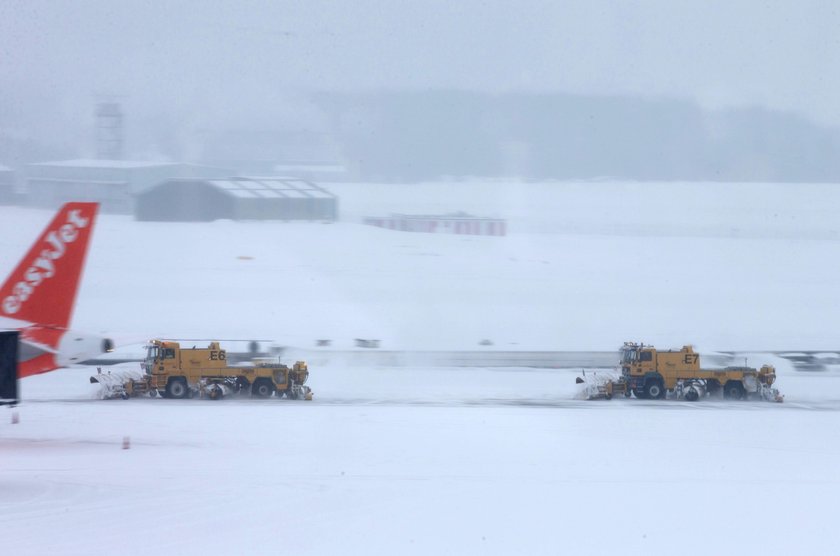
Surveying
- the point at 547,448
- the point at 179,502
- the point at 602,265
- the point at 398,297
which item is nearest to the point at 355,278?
the point at 398,297

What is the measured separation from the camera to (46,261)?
7965mm

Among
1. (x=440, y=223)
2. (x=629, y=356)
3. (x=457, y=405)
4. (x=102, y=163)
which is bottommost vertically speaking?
(x=457, y=405)

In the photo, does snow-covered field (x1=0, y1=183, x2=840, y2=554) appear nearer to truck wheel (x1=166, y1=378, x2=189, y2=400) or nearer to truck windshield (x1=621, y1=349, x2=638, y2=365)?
truck wheel (x1=166, y1=378, x2=189, y2=400)

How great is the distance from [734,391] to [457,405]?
12.0 ft

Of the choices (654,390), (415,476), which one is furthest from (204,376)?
(654,390)

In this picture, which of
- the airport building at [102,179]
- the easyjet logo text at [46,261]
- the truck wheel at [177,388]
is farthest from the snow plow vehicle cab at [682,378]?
the airport building at [102,179]

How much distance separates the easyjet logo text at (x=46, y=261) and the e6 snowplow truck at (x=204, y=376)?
222 cm

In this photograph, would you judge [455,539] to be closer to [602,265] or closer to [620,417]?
[620,417]

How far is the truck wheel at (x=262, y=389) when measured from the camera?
9961mm

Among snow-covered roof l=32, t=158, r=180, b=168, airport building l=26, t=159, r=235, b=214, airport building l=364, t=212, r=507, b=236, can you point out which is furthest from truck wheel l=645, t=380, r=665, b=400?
snow-covered roof l=32, t=158, r=180, b=168

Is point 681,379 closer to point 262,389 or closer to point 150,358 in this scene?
point 262,389

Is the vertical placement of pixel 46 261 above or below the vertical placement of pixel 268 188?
below

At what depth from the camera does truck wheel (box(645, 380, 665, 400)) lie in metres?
10.4

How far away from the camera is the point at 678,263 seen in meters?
16.3
